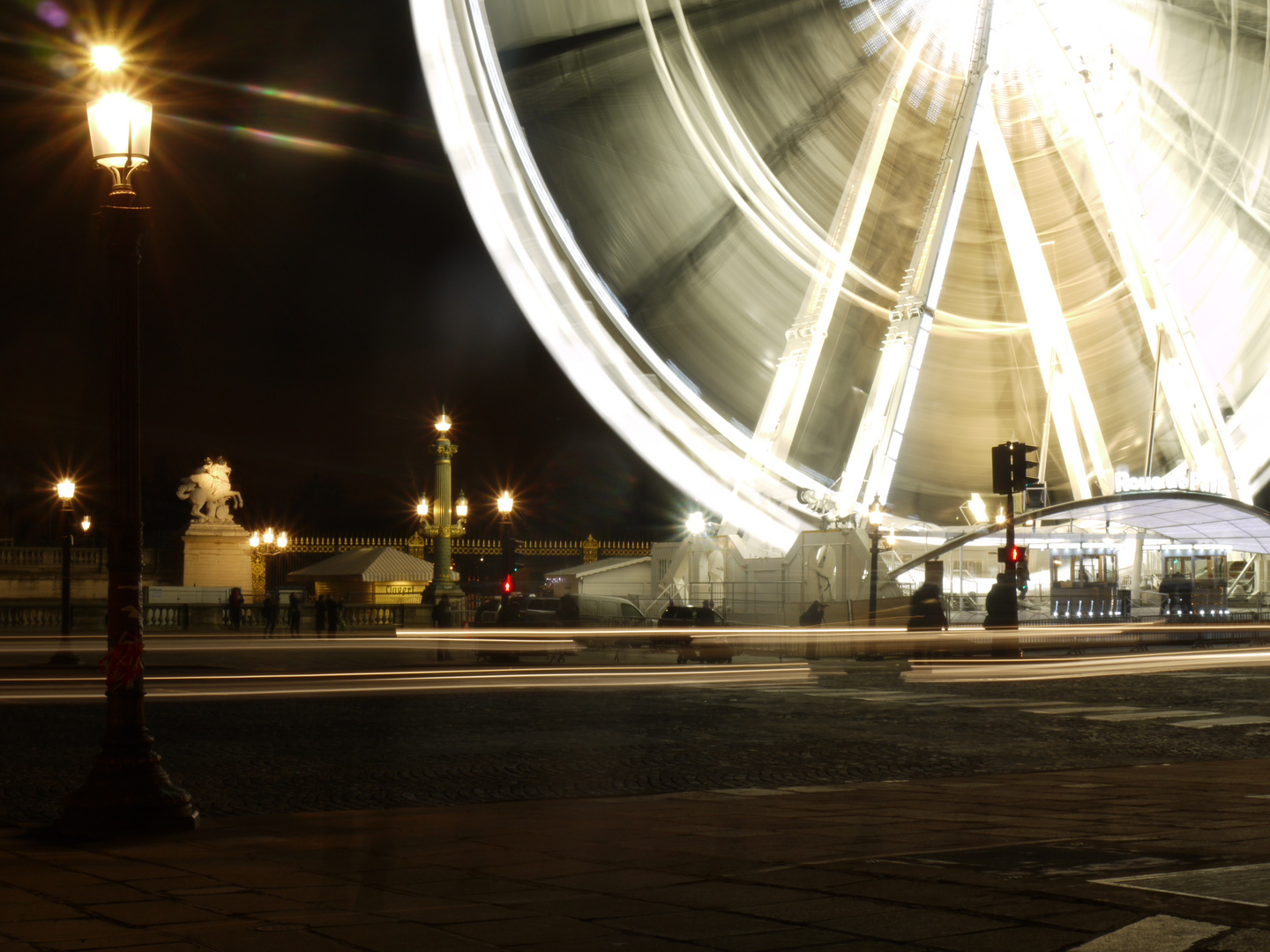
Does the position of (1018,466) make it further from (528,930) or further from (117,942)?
(117,942)

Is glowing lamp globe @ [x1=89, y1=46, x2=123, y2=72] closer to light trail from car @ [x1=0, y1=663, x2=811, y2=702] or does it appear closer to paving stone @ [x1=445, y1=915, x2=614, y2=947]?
paving stone @ [x1=445, y1=915, x2=614, y2=947]

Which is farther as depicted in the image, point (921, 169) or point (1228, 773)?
point (921, 169)

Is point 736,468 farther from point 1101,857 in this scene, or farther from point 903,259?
point 1101,857

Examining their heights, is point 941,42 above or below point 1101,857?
Result: above

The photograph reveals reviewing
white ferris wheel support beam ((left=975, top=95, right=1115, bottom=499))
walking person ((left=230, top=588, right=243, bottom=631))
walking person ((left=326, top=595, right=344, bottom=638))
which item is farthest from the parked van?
white ferris wheel support beam ((left=975, top=95, right=1115, bottom=499))

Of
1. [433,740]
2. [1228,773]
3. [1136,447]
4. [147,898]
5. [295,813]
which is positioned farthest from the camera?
[1136,447]

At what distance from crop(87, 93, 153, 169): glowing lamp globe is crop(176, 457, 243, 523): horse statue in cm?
3101

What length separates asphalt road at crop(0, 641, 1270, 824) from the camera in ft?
26.9

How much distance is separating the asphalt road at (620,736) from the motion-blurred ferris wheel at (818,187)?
7054mm

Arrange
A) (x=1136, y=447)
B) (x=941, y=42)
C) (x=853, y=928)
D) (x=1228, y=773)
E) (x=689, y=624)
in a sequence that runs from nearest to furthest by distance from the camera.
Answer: (x=853, y=928) < (x=1228, y=773) < (x=689, y=624) < (x=941, y=42) < (x=1136, y=447)

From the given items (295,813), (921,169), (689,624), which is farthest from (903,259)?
(295,813)

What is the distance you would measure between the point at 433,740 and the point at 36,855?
5086 millimetres

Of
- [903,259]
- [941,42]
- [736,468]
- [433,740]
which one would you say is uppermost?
[941,42]

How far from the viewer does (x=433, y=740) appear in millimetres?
10531
